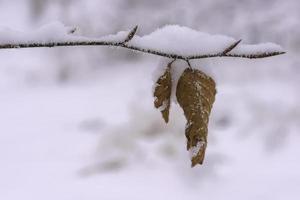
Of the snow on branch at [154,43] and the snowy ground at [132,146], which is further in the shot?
Result: the snowy ground at [132,146]

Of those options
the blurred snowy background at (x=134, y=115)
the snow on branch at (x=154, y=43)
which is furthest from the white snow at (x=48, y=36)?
the blurred snowy background at (x=134, y=115)

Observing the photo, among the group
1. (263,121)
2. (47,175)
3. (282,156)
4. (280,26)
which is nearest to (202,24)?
(280,26)

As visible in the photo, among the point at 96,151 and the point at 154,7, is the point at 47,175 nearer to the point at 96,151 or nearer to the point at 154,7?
the point at 96,151

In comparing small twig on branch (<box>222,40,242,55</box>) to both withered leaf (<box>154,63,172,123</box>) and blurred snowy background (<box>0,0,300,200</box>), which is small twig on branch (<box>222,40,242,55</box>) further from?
blurred snowy background (<box>0,0,300,200</box>)

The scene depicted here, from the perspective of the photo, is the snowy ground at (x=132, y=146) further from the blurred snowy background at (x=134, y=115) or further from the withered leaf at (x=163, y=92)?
the withered leaf at (x=163, y=92)

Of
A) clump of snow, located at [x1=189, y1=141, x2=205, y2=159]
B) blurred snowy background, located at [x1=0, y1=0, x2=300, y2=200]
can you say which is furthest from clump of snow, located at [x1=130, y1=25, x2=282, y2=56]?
blurred snowy background, located at [x1=0, y1=0, x2=300, y2=200]
